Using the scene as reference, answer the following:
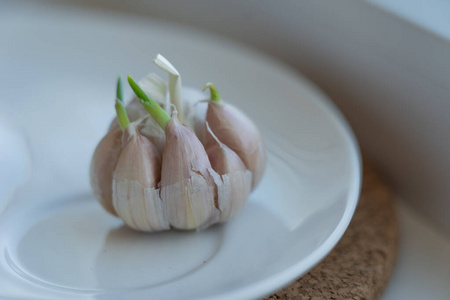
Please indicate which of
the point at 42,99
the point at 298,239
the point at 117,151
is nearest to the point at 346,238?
the point at 298,239

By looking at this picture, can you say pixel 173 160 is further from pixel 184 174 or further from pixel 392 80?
pixel 392 80

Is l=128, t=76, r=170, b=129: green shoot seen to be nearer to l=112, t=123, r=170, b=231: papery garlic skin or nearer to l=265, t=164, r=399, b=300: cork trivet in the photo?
l=112, t=123, r=170, b=231: papery garlic skin

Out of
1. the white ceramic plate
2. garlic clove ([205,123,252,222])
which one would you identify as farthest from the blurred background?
garlic clove ([205,123,252,222])

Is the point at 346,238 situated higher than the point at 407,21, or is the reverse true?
the point at 407,21

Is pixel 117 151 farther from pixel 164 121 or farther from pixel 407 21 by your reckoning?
pixel 407 21

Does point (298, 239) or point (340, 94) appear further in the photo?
point (340, 94)

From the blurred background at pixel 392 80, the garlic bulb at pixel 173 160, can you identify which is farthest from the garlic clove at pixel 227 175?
the blurred background at pixel 392 80

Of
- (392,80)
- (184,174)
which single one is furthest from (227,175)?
(392,80)
